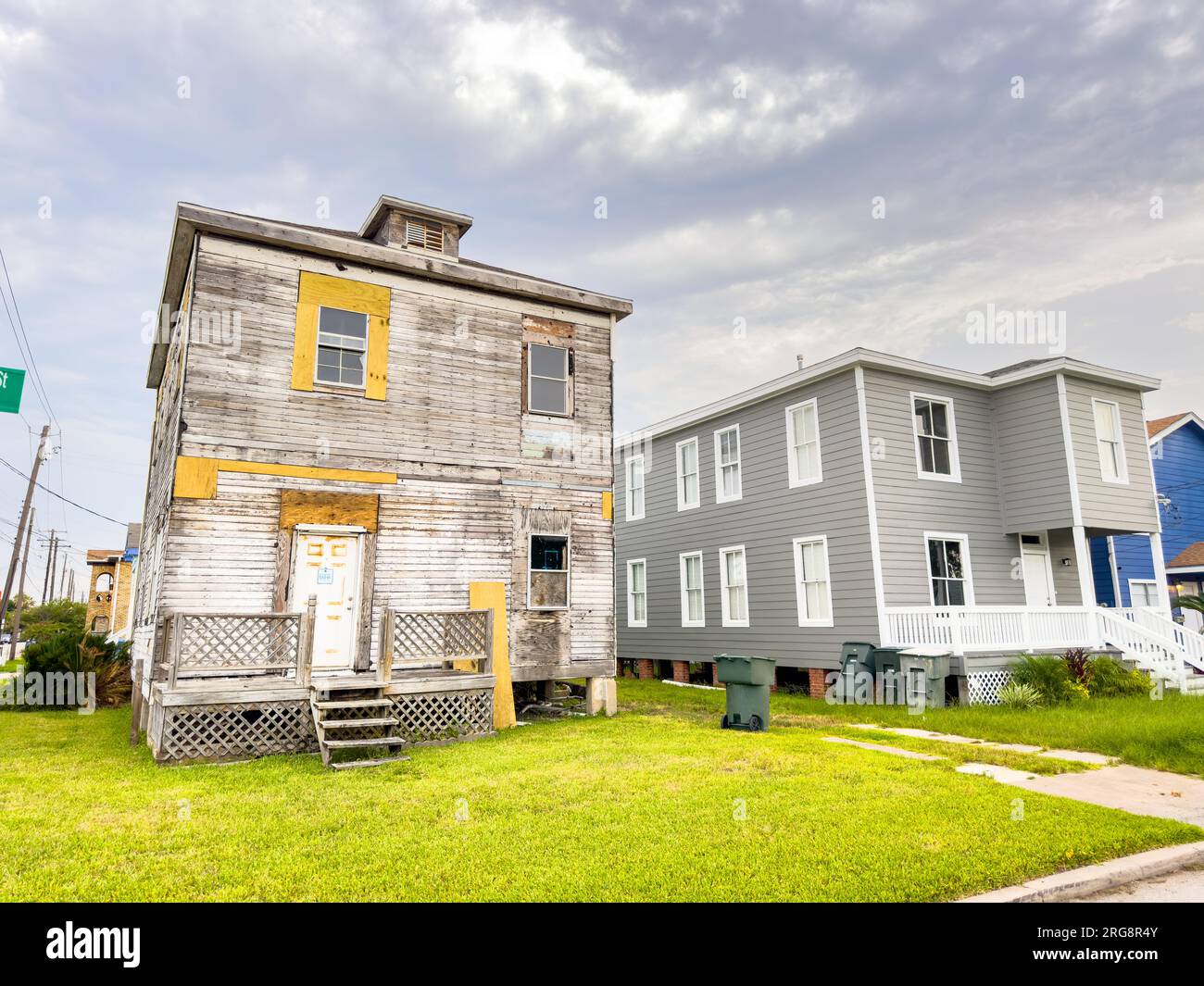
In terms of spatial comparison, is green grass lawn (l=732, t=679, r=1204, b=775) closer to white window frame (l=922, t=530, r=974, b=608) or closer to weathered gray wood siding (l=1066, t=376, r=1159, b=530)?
white window frame (l=922, t=530, r=974, b=608)

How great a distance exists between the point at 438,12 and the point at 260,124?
5.28 metres

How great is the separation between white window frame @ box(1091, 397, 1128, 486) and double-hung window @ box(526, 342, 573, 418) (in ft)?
39.8

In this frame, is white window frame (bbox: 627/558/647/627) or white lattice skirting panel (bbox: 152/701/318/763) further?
white window frame (bbox: 627/558/647/627)

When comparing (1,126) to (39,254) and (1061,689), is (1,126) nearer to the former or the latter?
(39,254)

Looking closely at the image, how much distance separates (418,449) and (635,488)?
11473 mm

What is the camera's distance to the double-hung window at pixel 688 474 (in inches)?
790

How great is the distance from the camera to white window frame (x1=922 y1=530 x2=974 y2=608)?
50.3ft

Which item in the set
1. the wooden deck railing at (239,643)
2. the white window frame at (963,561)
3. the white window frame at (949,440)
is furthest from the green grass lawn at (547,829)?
the white window frame at (949,440)

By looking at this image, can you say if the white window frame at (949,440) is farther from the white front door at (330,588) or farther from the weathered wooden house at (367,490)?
the white front door at (330,588)

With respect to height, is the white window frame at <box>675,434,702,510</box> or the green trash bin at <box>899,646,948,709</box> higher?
the white window frame at <box>675,434,702,510</box>

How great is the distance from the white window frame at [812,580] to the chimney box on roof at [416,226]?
9.71m

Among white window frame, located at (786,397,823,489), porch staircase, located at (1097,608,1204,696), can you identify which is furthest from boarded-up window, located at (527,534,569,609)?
porch staircase, located at (1097,608,1204,696)

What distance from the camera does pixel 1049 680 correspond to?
1312 centimetres

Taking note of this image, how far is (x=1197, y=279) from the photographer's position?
1345 centimetres
